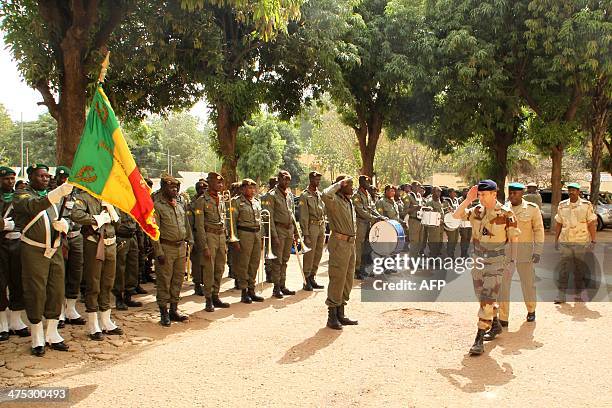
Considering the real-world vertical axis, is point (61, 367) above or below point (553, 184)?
below

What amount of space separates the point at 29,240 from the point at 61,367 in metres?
1.45

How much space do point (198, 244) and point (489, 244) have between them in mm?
4250

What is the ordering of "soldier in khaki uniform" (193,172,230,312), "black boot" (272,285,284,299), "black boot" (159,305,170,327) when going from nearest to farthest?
"black boot" (159,305,170,327), "soldier in khaki uniform" (193,172,230,312), "black boot" (272,285,284,299)

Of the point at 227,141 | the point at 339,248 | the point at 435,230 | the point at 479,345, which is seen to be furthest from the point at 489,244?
the point at 227,141

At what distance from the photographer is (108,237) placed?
666 cm

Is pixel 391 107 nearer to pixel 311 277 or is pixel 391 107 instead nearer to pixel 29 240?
pixel 311 277

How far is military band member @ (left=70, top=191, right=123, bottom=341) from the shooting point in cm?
650

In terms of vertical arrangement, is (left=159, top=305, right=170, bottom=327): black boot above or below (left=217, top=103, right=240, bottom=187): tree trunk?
below

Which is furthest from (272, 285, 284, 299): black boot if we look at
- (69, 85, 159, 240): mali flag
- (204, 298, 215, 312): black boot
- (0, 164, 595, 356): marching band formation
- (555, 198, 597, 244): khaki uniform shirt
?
(555, 198, 597, 244): khaki uniform shirt

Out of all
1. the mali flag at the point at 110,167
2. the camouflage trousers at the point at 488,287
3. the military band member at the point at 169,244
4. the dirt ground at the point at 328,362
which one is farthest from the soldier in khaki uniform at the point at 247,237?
the camouflage trousers at the point at 488,287

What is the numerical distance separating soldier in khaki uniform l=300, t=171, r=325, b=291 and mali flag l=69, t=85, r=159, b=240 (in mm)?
3969

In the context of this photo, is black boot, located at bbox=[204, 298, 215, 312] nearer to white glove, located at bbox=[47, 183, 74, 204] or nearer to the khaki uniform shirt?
white glove, located at bbox=[47, 183, 74, 204]

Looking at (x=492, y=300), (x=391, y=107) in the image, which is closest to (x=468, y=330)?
(x=492, y=300)

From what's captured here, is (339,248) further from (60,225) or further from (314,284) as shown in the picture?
(60,225)
